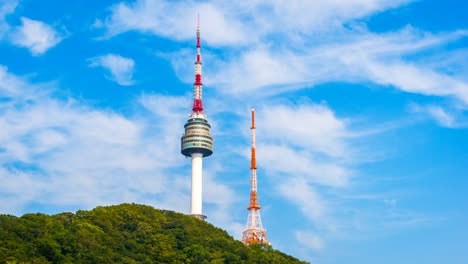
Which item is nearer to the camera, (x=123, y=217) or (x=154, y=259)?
(x=154, y=259)

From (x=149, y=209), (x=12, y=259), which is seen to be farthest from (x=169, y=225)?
(x=12, y=259)

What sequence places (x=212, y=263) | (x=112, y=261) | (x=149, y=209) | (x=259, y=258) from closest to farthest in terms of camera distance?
(x=112, y=261) < (x=212, y=263) < (x=259, y=258) < (x=149, y=209)

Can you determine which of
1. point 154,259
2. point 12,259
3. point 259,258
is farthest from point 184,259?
point 12,259

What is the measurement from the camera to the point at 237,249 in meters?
114

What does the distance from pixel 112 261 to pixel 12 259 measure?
665 inches

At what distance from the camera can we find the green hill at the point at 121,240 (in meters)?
90.1

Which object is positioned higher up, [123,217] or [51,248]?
[123,217]

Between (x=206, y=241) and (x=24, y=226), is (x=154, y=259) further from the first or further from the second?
(x=24, y=226)

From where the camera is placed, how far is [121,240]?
10719 centimetres

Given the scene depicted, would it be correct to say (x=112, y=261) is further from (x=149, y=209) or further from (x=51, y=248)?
(x=149, y=209)

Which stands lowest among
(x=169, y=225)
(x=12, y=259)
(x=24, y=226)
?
(x=12, y=259)

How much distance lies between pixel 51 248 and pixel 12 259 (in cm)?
742

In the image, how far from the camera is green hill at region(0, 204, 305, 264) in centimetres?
9012

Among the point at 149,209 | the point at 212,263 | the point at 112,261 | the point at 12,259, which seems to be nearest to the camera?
the point at 12,259
